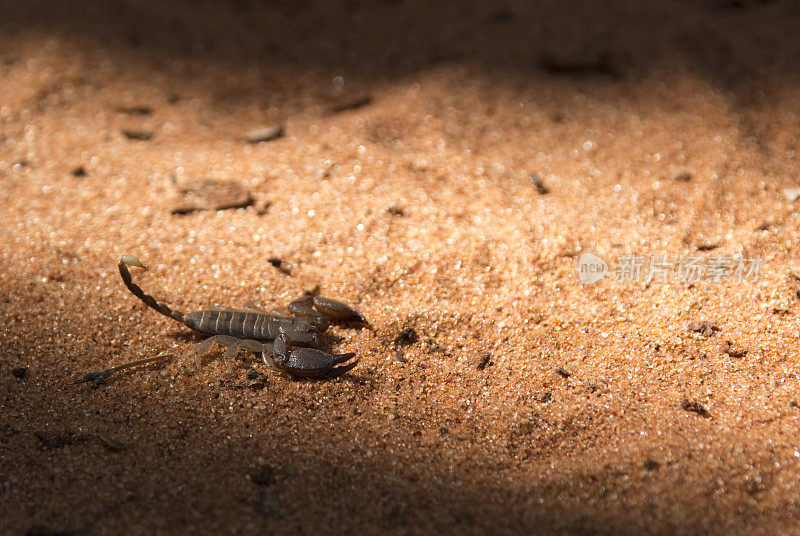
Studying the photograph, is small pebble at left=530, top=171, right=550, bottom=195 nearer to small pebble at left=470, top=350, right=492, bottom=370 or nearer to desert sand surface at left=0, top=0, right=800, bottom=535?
desert sand surface at left=0, top=0, right=800, bottom=535

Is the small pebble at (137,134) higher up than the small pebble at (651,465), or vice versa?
the small pebble at (137,134)

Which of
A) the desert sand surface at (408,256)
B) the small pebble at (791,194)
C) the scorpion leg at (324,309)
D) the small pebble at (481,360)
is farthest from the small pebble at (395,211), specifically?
the small pebble at (791,194)

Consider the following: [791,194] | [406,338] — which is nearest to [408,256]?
[406,338]

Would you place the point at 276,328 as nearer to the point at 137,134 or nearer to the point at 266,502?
the point at 266,502

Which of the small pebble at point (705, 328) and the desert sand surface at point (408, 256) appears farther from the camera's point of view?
the small pebble at point (705, 328)

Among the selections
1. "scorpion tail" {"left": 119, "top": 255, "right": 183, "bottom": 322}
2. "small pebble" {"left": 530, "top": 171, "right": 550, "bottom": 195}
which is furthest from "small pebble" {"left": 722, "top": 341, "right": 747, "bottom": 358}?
"scorpion tail" {"left": 119, "top": 255, "right": 183, "bottom": 322}

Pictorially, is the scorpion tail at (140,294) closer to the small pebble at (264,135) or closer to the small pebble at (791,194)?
the small pebble at (264,135)

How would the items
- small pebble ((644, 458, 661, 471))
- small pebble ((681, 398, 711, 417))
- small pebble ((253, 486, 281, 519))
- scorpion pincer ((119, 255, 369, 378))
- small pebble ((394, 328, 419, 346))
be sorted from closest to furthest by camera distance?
small pebble ((253, 486, 281, 519)) → small pebble ((644, 458, 661, 471)) → small pebble ((681, 398, 711, 417)) → scorpion pincer ((119, 255, 369, 378)) → small pebble ((394, 328, 419, 346))

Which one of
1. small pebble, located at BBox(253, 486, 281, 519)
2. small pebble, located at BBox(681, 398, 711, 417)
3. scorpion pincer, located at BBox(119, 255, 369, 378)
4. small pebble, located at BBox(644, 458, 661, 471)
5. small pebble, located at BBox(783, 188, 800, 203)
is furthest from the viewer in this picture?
small pebble, located at BBox(783, 188, 800, 203)
